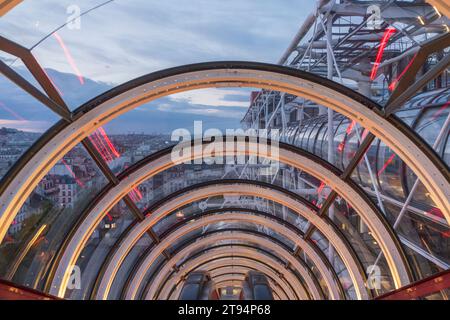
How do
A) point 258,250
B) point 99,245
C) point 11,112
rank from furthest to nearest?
point 258,250 → point 99,245 → point 11,112

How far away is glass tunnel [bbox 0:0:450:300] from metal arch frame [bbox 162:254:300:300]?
3694mm

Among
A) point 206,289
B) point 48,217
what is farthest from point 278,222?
point 48,217

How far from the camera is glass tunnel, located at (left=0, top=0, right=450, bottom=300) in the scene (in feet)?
22.4

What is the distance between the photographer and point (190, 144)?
1030cm

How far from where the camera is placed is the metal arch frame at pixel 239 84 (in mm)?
6953

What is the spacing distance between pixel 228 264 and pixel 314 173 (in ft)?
57.9

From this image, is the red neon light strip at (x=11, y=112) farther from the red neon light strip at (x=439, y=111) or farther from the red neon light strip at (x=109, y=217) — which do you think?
the red neon light strip at (x=439, y=111)

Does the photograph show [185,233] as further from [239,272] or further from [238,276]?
[238,276]

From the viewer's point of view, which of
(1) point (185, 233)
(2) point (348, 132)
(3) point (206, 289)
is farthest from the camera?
(1) point (185, 233)

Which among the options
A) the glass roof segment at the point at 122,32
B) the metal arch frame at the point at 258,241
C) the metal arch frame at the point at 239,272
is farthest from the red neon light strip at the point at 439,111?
the metal arch frame at the point at 239,272

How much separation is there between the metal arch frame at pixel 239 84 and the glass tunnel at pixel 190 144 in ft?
0.09

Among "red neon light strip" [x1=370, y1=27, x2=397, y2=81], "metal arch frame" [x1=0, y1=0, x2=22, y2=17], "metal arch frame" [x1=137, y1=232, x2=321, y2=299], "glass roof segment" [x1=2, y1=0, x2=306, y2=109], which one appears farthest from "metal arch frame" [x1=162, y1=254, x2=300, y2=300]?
"metal arch frame" [x1=0, y1=0, x2=22, y2=17]

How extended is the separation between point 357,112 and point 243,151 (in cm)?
380
